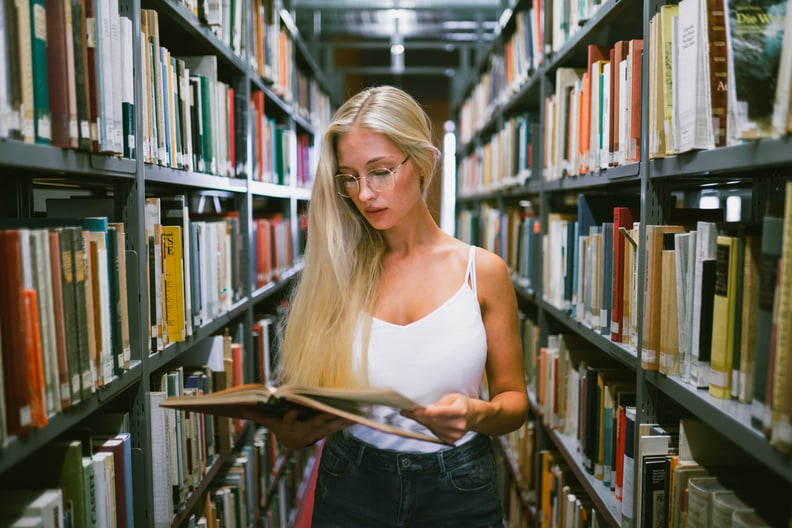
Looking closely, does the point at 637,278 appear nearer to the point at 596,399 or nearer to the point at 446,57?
the point at 596,399

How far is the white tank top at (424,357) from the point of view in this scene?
136 centimetres

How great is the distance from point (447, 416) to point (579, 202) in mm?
1067

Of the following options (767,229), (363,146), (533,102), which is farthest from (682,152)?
(533,102)

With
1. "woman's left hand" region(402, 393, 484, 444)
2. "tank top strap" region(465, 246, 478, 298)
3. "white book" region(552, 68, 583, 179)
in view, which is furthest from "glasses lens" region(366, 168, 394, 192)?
"white book" region(552, 68, 583, 179)

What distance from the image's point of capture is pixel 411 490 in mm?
1340

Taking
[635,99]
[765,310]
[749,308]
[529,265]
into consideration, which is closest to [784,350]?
[765,310]

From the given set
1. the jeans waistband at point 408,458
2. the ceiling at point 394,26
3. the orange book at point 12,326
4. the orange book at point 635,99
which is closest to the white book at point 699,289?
the orange book at point 635,99

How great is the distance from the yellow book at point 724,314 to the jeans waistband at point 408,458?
0.51 m

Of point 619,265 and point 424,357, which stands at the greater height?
point 619,265

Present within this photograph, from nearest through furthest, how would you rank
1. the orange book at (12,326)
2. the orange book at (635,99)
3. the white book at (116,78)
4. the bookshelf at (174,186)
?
the orange book at (12,326) < the bookshelf at (174,186) < the white book at (116,78) < the orange book at (635,99)

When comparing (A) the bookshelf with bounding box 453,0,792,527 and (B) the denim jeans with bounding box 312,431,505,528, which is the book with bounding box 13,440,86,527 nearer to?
(B) the denim jeans with bounding box 312,431,505,528

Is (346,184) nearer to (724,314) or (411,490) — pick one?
(411,490)

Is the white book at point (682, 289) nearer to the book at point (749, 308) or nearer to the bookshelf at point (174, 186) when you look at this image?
the book at point (749, 308)

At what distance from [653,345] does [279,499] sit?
91.9 inches
